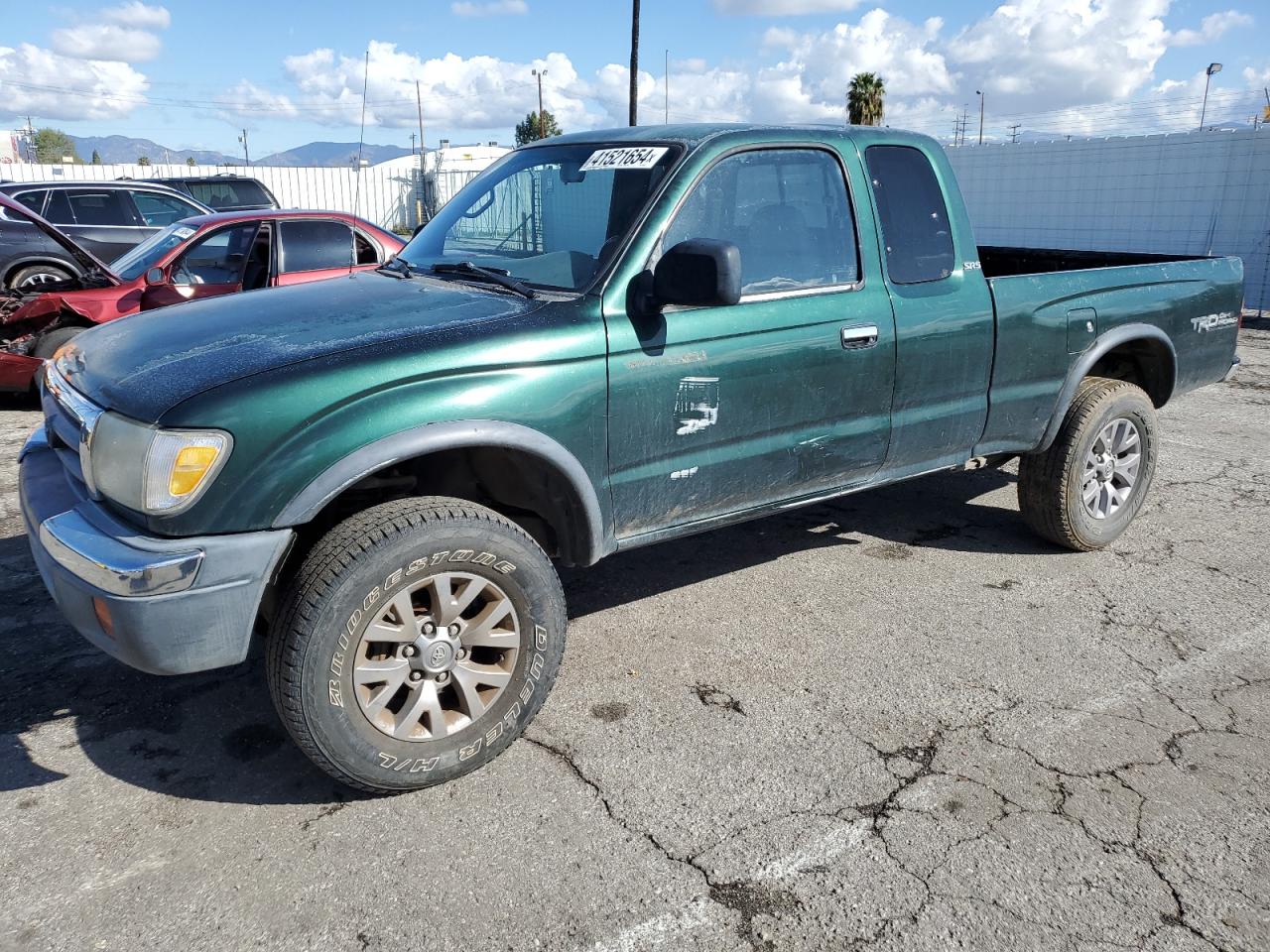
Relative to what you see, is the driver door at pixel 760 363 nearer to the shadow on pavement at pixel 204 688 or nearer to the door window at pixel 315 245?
the shadow on pavement at pixel 204 688

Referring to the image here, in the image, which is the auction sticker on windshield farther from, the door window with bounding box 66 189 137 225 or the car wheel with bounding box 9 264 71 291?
the door window with bounding box 66 189 137 225

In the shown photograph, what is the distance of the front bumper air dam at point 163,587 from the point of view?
2508 mm

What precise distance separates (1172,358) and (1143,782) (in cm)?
275

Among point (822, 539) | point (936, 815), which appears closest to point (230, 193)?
point (822, 539)

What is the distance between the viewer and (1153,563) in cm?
479

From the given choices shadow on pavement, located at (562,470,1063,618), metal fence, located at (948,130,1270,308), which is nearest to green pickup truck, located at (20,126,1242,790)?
shadow on pavement, located at (562,470,1063,618)

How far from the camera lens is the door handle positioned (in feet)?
12.1

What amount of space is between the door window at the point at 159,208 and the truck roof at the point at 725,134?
1052 centimetres

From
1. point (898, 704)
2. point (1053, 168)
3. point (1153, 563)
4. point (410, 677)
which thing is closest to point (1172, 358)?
point (1153, 563)

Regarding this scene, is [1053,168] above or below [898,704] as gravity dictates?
above

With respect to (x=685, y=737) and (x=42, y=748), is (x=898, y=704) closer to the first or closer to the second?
(x=685, y=737)

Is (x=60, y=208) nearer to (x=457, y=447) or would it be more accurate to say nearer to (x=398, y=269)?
(x=398, y=269)

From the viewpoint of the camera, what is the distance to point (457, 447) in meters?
2.87

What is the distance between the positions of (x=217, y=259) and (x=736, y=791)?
23.5 feet
